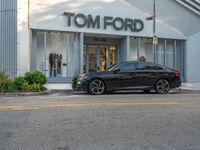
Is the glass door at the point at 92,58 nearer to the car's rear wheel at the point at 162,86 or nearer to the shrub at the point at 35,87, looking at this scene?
the shrub at the point at 35,87

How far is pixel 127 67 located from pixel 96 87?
5.72 ft

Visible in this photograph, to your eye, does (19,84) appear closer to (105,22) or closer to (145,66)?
(145,66)

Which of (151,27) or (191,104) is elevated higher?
(151,27)

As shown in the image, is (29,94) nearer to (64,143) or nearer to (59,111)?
(59,111)

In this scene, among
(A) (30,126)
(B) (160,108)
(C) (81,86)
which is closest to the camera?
(A) (30,126)

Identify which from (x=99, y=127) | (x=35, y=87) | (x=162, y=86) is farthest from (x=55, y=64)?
(x=99, y=127)

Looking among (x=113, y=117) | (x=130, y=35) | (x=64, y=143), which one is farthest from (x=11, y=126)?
(x=130, y=35)

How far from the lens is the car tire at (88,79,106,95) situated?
15281mm

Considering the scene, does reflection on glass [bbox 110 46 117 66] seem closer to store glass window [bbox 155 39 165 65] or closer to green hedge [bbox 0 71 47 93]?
store glass window [bbox 155 39 165 65]

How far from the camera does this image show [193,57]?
→ 25.1 meters

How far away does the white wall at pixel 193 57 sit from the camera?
982 inches

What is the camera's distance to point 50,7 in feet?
67.5

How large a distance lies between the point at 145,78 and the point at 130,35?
24.4 ft

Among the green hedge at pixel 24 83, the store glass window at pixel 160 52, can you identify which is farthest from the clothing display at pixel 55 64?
the store glass window at pixel 160 52
